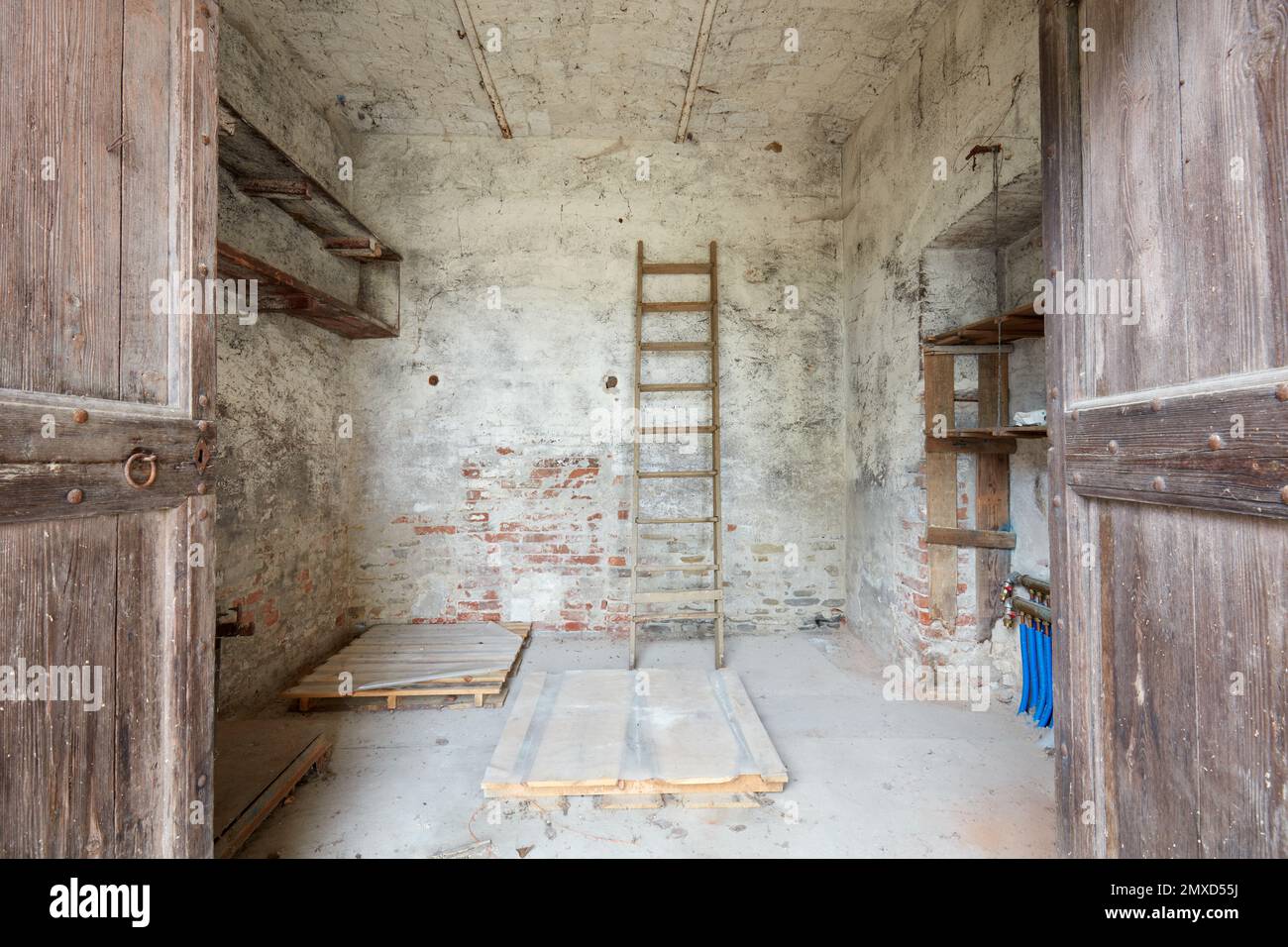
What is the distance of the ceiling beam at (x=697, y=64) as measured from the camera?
2752 millimetres

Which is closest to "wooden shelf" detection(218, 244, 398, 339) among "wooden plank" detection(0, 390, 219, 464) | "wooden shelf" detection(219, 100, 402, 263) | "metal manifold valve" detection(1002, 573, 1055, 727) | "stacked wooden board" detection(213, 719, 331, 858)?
"wooden shelf" detection(219, 100, 402, 263)

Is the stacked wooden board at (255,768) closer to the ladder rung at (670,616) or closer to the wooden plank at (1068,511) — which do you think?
the ladder rung at (670,616)

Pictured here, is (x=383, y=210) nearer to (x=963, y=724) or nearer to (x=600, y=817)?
(x=600, y=817)

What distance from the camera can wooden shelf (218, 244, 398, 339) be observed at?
2270 millimetres

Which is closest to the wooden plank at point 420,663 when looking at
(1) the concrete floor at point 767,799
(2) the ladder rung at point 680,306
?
(1) the concrete floor at point 767,799

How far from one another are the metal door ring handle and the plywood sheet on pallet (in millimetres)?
1546

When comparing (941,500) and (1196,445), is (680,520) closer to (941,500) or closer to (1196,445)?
(941,500)

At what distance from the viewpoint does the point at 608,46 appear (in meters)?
2.99

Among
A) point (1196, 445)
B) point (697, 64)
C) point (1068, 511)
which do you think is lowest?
point (1068, 511)

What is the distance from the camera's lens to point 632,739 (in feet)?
7.74

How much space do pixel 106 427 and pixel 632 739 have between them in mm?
2026

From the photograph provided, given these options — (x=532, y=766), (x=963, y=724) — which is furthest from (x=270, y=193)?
(x=963, y=724)

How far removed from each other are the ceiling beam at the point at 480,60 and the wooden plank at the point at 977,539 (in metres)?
3.38

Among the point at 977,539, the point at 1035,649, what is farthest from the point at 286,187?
the point at 1035,649
